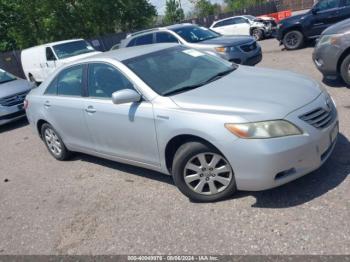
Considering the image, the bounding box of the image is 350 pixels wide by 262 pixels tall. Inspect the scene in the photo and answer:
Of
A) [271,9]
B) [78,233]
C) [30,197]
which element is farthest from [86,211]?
[271,9]

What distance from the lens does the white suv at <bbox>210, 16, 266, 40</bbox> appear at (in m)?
19.2

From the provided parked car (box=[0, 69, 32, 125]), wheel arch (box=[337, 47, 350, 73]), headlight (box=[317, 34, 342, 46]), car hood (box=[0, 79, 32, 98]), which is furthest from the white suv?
wheel arch (box=[337, 47, 350, 73])

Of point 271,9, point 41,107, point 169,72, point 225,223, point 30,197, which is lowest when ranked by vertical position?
point 271,9

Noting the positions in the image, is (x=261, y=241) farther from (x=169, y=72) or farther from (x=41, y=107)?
(x=41, y=107)

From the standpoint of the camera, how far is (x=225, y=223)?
3.47 meters

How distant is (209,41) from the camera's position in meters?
10.1

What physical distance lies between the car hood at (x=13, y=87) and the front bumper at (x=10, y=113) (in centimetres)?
35

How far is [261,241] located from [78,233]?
1.90 meters

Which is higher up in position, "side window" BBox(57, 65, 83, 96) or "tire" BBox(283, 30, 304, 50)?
"side window" BBox(57, 65, 83, 96)

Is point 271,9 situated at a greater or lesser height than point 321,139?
lesser

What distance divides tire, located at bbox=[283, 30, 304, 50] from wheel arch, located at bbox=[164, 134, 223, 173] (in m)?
10.1

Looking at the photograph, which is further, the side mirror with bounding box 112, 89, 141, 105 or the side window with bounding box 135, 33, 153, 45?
the side window with bounding box 135, 33, 153, 45

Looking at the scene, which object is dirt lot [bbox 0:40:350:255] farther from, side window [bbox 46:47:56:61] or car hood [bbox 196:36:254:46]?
side window [bbox 46:47:56:61]

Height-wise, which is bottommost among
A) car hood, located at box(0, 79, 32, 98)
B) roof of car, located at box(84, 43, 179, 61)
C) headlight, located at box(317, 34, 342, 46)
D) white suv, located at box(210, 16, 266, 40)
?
white suv, located at box(210, 16, 266, 40)
